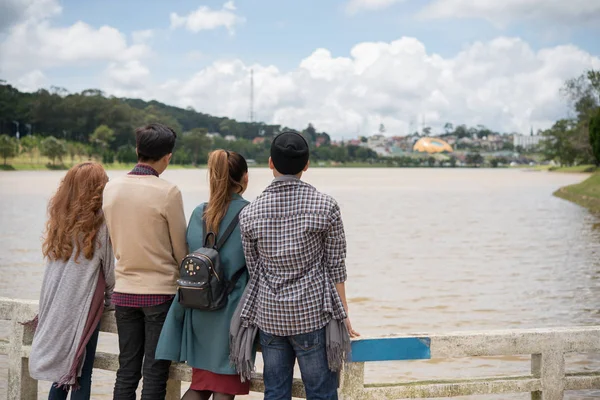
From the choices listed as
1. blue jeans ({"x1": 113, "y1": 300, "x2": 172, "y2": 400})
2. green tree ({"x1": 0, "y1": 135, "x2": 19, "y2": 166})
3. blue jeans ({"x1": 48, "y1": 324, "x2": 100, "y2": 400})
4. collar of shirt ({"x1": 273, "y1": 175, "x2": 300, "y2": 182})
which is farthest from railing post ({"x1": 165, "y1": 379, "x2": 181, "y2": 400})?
green tree ({"x1": 0, "y1": 135, "x2": 19, "y2": 166})

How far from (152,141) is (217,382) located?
1237mm

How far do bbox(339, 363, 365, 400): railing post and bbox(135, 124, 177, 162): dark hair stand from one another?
56.2 inches

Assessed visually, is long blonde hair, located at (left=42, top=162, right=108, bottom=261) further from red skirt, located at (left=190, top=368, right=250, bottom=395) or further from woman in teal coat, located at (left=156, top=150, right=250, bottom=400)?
red skirt, located at (left=190, top=368, right=250, bottom=395)

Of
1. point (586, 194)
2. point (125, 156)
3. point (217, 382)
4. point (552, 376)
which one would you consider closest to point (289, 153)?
point (217, 382)

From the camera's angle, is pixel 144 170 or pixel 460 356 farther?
pixel 460 356

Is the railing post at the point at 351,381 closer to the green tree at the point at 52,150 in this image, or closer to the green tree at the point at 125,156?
the green tree at the point at 52,150

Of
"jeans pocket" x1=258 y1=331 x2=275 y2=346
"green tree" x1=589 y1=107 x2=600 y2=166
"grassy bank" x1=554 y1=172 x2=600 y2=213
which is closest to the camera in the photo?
"jeans pocket" x1=258 y1=331 x2=275 y2=346

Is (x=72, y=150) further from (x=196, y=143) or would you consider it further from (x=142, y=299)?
(x=142, y=299)

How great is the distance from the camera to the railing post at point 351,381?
11.8ft

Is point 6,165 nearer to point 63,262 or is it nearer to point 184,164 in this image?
point 184,164

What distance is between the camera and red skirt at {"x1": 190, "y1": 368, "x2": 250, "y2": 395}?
11.6 feet

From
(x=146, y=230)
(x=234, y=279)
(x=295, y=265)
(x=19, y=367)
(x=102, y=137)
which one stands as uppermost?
(x=102, y=137)

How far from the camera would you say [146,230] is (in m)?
3.56

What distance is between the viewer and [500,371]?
734cm
